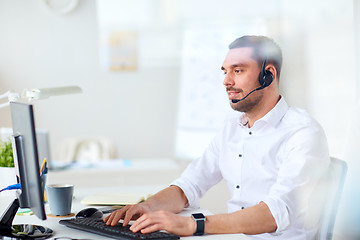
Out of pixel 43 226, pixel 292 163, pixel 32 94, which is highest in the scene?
pixel 32 94

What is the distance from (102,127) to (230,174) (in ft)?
9.17

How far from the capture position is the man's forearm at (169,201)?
154cm

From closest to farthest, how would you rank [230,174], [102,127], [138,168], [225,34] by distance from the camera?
[230,174], [138,168], [225,34], [102,127]

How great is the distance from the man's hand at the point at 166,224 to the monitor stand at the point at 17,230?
0.22 metres

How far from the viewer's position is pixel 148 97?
4.41 m

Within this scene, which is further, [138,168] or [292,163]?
[138,168]

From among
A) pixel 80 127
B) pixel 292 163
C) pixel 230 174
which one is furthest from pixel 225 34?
pixel 292 163

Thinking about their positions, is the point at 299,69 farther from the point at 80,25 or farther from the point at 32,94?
the point at 32,94

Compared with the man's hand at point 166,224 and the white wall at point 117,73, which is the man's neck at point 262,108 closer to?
the man's hand at point 166,224

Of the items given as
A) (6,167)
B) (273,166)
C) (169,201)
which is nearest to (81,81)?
(6,167)

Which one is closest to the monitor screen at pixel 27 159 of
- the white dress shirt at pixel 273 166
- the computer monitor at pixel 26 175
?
the computer monitor at pixel 26 175

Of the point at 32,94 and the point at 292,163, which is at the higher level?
the point at 32,94

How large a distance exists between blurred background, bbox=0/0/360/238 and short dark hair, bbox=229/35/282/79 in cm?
223

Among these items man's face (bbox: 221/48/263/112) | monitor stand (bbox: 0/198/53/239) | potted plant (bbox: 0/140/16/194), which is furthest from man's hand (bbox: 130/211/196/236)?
potted plant (bbox: 0/140/16/194)
